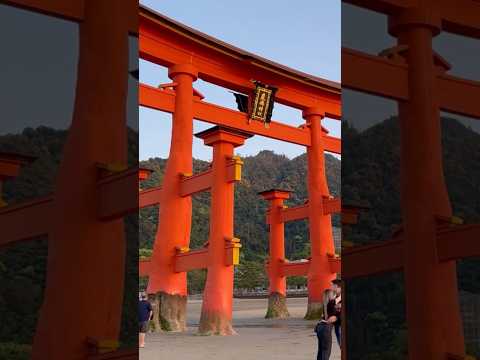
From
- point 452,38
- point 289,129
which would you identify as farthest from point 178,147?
point 452,38

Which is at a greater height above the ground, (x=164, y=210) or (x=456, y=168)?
(x=164, y=210)

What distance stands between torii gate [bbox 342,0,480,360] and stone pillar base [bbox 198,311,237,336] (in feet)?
26.1

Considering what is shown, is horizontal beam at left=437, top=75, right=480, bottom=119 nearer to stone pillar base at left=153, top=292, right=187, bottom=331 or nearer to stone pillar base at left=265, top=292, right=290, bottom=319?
stone pillar base at left=153, top=292, right=187, bottom=331

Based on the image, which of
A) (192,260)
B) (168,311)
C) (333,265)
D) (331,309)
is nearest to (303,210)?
(333,265)

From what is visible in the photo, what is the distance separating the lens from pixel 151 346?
9727 millimetres

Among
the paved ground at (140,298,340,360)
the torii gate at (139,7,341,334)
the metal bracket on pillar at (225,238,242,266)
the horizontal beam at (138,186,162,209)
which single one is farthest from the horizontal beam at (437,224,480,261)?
the horizontal beam at (138,186,162,209)

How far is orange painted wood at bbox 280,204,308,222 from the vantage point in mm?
16156

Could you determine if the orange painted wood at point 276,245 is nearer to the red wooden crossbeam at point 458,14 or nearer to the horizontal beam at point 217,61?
the horizontal beam at point 217,61

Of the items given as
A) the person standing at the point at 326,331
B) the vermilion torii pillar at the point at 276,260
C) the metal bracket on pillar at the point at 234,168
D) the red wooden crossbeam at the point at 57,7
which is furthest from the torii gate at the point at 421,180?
the vermilion torii pillar at the point at 276,260

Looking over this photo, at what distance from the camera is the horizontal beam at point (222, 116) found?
464 inches

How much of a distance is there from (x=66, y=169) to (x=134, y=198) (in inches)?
16.1

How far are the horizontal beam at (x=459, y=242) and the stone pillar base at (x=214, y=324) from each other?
8114 mm

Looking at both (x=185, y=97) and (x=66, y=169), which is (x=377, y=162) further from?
(x=185, y=97)

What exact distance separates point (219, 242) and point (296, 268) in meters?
5.11
